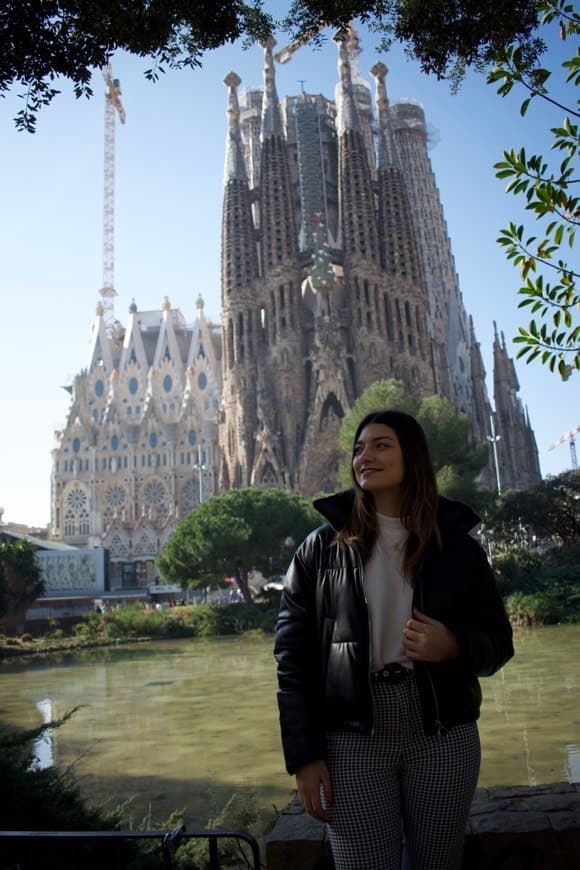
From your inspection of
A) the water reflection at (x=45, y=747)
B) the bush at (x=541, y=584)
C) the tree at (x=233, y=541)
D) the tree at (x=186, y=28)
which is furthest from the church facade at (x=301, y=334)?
the tree at (x=186, y=28)

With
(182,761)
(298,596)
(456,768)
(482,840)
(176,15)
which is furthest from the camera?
(182,761)

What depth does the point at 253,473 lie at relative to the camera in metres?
42.3

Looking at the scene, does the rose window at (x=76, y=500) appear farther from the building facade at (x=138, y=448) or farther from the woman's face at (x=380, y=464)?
the woman's face at (x=380, y=464)

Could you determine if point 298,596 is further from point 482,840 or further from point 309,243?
point 309,243

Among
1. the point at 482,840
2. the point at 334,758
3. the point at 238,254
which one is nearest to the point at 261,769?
the point at 482,840

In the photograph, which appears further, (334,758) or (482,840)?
(482,840)

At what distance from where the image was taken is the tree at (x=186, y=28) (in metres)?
4.92

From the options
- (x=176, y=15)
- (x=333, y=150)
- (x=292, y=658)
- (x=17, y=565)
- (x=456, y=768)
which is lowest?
(x=456, y=768)

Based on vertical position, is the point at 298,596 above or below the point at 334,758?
above

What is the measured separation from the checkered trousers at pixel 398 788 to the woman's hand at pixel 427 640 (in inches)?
4.6

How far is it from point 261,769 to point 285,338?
37891mm

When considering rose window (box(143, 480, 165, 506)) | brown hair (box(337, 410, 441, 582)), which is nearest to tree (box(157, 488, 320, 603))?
brown hair (box(337, 410, 441, 582))

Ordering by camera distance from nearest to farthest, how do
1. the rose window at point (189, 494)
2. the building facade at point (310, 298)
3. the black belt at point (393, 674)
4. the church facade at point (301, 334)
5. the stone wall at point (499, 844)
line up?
the black belt at point (393, 674)
the stone wall at point (499, 844)
the building facade at point (310, 298)
the church facade at point (301, 334)
the rose window at point (189, 494)

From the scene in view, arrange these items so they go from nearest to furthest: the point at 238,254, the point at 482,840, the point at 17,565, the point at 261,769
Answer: the point at 482,840
the point at 261,769
the point at 17,565
the point at 238,254
